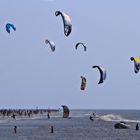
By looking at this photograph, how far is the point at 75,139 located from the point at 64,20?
2278 cm

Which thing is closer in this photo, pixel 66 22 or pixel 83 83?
pixel 66 22

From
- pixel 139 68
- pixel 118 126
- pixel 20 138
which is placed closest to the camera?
pixel 139 68

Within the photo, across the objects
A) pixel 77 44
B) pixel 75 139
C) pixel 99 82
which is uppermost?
pixel 77 44

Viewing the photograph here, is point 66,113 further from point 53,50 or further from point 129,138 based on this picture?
point 129,138

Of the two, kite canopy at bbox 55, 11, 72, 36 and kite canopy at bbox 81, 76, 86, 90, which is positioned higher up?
kite canopy at bbox 55, 11, 72, 36

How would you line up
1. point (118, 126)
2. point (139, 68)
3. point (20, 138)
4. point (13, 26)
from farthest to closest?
point (118, 126) < point (20, 138) < point (13, 26) < point (139, 68)

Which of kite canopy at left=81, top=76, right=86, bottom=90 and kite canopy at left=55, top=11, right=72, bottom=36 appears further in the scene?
kite canopy at left=81, top=76, right=86, bottom=90

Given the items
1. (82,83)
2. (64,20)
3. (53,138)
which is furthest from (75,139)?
(64,20)

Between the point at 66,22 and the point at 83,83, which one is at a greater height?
the point at 66,22

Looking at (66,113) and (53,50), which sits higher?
(53,50)

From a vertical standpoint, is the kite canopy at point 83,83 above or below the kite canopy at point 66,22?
below

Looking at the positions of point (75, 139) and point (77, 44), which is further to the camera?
point (75, 139)

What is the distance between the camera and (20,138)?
61.5 metres

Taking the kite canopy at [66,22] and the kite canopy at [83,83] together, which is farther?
the kite canopy at [83,83]
